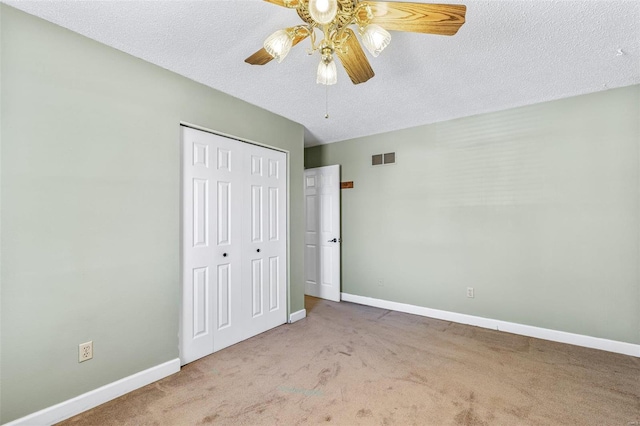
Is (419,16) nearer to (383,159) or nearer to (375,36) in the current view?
(375,36)

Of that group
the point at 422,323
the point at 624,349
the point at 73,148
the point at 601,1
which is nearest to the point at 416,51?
the point at 601,1

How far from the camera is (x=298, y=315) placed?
145 inches

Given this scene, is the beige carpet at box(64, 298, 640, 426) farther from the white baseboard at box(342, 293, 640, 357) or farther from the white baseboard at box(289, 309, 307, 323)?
the white baseboard at box(289, 309, 307, 323)

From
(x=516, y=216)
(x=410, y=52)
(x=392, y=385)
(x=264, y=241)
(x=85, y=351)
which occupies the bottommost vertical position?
(x=392, y=385)

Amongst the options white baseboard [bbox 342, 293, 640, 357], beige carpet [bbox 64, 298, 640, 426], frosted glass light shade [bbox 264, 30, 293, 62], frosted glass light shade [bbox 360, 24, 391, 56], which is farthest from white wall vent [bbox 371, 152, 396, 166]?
frosted glass light shade [bbox 264, 30, 293, 62]

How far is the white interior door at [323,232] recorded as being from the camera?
454 centimetres

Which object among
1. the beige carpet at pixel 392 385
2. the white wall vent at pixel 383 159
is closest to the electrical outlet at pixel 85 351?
the beige carpet at pixel 392 385

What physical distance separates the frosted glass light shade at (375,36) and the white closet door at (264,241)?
196 centimetres

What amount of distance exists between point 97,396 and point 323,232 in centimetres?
322

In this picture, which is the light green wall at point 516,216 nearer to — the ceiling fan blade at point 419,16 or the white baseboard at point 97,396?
the ceiling fan blade at point 419,16

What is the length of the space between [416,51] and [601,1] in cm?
100

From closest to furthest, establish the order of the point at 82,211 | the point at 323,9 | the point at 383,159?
the point at 323,9 < the point at 82,211 < the point at 383,159

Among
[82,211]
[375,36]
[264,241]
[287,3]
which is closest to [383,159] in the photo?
[264,241]

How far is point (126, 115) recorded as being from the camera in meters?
2.21
